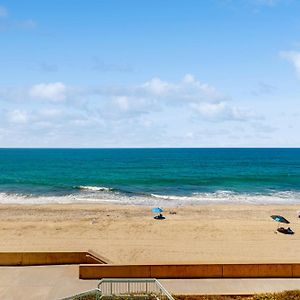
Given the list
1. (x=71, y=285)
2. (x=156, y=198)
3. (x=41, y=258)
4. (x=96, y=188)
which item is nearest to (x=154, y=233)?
(x=41, y=258)

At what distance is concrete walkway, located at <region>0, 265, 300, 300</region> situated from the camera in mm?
14828

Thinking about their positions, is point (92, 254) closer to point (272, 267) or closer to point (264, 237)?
point (272, 267)

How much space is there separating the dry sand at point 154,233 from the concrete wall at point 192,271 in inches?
97.4

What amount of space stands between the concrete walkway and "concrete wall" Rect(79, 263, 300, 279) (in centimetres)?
28

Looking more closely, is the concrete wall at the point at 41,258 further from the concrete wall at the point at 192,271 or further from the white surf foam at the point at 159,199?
the white surf foam at the point at 159,199

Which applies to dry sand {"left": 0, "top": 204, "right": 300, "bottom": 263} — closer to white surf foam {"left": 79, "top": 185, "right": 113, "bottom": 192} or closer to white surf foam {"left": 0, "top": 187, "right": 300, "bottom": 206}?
white surf foam {"left": 0, "top": 187, "right": 300, "bottom": 206}

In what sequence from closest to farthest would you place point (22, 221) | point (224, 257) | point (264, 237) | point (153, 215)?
point (224, 257), point (264, 237), point (22, 221), point (153, 215)

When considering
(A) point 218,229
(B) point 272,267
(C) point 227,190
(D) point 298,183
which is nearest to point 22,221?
(A) point 218,229

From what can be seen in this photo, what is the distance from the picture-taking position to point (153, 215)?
34.1 meters

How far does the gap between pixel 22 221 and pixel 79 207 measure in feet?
26.0

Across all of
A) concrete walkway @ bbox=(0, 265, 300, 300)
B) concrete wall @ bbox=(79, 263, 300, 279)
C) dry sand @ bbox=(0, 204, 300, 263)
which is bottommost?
dry sand @ bbox=(0, 204, 300, 263)

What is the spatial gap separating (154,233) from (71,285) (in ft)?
39.2

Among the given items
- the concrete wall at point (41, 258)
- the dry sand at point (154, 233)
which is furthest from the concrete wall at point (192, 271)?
the dry sand at point (154, 233)

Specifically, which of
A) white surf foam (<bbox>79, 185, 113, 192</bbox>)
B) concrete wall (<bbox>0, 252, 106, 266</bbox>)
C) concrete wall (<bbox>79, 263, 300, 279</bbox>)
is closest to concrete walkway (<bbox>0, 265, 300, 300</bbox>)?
concrete wall (<bbox>79, 263, 300, 279</bbox>)
